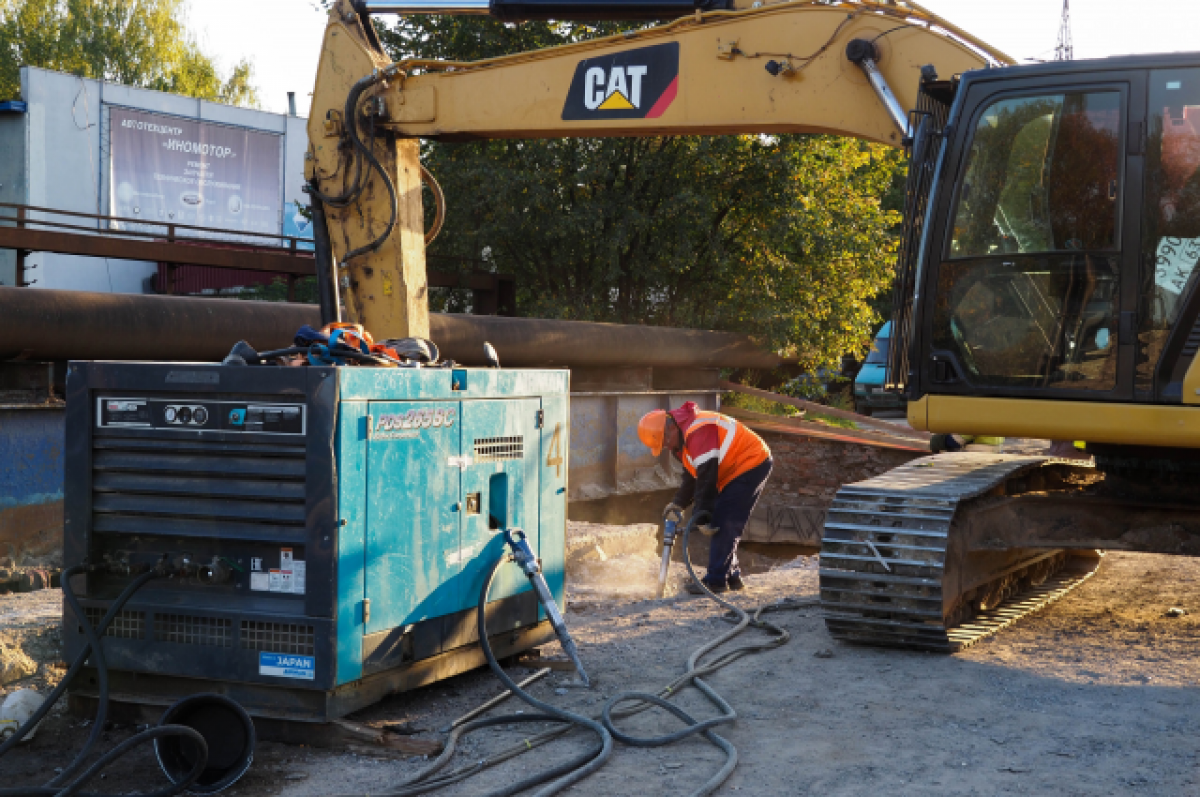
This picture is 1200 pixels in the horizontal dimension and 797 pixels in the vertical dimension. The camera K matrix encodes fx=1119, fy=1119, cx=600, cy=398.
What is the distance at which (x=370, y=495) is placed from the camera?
4.86 m

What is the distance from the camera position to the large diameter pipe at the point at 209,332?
8352 mm

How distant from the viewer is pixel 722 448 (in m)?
8.71

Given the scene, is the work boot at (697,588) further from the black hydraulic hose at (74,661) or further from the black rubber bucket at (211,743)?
the black hydraulic hose at (74,661)

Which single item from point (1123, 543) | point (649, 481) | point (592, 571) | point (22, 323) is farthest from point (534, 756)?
point (649, 481)

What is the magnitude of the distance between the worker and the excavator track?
1.71 meters

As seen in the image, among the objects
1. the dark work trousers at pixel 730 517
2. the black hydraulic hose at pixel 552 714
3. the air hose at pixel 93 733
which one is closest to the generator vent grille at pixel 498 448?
the black hydraulic hose at pixel 552 714

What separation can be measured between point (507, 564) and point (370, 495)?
1280 millimetres

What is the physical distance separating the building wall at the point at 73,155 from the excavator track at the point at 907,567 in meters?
25.6

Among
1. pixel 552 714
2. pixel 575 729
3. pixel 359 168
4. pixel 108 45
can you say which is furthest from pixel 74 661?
pixel 108 45

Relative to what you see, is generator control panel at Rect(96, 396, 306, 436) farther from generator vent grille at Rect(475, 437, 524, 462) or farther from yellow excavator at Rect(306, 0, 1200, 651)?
yellow excavator at Rect(306, 0, 1200, 651)

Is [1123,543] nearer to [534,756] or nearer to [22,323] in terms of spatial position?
[534,756]

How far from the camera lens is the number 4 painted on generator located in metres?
6.32

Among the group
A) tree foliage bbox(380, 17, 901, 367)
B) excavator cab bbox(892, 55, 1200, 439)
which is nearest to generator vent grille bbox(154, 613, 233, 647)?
excavator cab bbox(892, 55, 1200, 439)

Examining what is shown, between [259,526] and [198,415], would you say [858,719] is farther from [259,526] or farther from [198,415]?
[198,415]
